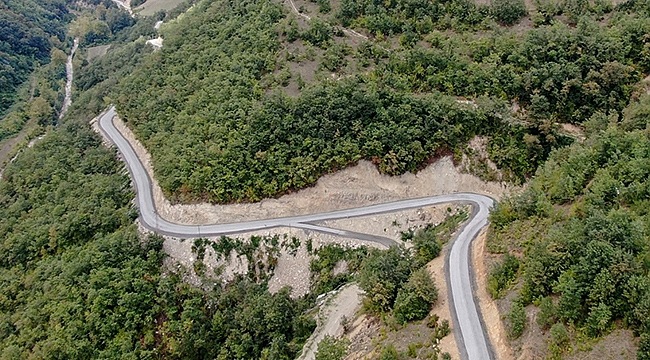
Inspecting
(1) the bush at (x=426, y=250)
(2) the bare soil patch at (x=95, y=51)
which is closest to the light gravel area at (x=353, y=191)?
(1) the bush at (x=426, y=250)

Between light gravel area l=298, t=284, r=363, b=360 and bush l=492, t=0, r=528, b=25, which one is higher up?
bush l=492, t=0, r=528, b=25

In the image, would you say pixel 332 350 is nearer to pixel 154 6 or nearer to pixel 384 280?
pixel 384 280

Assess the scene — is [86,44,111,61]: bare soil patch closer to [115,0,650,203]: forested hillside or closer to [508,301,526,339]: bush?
[115,0,650,203]: forested hillside

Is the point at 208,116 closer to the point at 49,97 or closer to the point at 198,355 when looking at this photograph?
the point at 198,355

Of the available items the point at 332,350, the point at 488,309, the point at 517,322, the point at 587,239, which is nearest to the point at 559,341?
the point at 517,322

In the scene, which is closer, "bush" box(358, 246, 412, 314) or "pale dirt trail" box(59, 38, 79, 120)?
"bush" box(358, 246, 412, 314)

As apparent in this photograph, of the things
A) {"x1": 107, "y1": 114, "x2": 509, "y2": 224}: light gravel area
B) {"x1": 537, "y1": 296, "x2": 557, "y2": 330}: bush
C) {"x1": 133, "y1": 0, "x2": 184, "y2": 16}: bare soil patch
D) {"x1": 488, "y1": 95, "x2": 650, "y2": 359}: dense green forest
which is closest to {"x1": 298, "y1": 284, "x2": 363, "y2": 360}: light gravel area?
{"x1": 107, "y1": 114, "x2": 509, "y2": 224}: light gravel area

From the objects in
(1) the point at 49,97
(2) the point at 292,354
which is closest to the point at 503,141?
(2) the point at 292,354

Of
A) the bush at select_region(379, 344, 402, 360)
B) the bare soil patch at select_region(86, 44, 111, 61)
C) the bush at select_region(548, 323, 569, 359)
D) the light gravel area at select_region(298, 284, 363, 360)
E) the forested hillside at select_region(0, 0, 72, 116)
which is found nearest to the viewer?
the bush at select_region(548, 323, 569, 359)

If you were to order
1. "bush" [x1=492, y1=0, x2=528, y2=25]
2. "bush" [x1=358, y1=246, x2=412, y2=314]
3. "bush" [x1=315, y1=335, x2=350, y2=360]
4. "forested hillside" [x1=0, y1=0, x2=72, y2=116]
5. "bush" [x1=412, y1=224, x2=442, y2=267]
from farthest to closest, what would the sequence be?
"forested hillside" [x1=0, y1=0, x2=72, y2=116]
"bush" [x1=492, y1=0, x2=528, y2=25]
"bush" [x1=412, y1=224, x2=442, y2=267]
"bush" [x1=358, y1=246, x2=412, y2=314]
"bush" [x1=315, y1=335, x2=350, y2=360]
